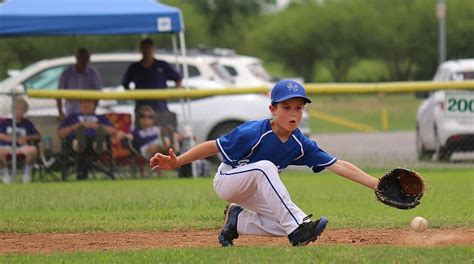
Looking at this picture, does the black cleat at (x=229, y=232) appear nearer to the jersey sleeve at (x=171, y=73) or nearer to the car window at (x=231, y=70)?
the jersey sleeve at (x=171, y=73)

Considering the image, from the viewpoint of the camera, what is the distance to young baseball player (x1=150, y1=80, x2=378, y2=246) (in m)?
8.13

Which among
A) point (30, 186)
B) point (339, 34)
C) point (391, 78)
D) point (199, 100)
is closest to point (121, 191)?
point (30, 186)

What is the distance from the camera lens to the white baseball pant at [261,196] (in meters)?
8.12

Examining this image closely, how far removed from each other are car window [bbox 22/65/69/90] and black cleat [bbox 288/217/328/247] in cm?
1186

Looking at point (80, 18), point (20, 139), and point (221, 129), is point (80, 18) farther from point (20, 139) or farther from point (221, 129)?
point (221, 129)

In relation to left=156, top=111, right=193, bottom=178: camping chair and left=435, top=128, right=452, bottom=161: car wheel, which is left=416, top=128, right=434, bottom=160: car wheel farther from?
left=156, top=111, right=193, bottom=178: camping chair

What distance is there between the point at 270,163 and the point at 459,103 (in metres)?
9.08

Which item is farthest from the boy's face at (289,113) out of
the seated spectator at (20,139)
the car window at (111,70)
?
the car window at (111,70)

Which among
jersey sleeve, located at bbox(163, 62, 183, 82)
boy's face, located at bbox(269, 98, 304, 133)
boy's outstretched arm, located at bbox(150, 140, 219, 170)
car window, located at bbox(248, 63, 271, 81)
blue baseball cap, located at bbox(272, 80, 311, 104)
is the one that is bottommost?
car window, located at bbox(248, 63, 271, 81)

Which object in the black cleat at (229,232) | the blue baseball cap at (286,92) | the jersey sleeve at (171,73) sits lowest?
the black cleat at (229,232)

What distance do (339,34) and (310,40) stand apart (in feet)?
3.50

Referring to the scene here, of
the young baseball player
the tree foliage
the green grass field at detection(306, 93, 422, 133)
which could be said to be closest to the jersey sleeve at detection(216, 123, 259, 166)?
the young baseball player

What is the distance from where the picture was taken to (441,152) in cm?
1738

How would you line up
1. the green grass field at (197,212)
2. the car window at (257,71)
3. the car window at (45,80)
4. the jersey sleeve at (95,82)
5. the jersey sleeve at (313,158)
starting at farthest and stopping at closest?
the car window at (257,71)
the car window at (45,80)
the jersey sleeve at (95,82)
the jersey sleeve at (313,158)
the green grass field at (197,212)
